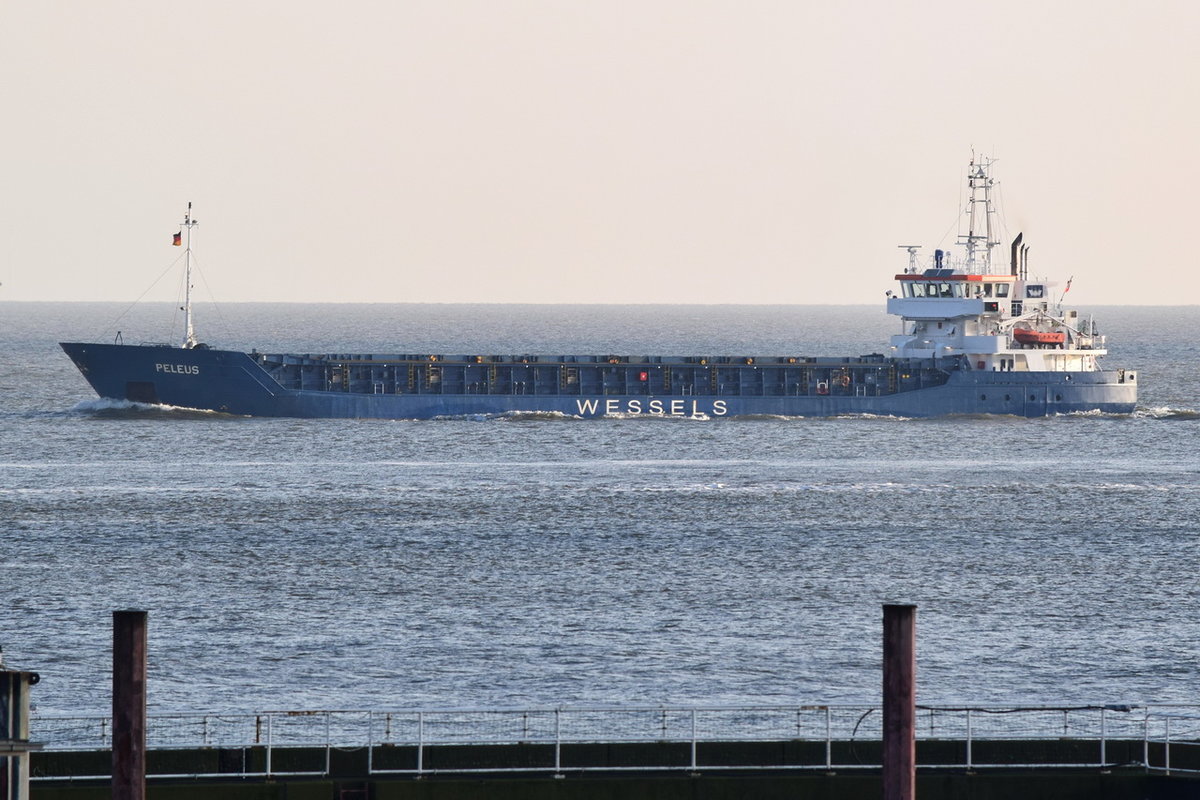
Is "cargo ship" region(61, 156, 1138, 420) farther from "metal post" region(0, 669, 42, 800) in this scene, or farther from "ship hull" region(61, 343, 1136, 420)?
"metal post" region(0, 669, 42, 800)

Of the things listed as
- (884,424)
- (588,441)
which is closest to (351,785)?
(588,441)

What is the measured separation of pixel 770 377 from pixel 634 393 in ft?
26.9

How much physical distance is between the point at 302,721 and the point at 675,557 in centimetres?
2158

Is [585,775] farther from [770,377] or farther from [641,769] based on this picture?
[770,377]

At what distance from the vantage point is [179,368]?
10038 cm

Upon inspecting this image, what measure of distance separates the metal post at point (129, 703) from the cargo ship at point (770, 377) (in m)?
78.6

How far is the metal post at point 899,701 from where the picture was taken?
2230cm

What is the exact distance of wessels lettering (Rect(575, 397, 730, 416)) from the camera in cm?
10444

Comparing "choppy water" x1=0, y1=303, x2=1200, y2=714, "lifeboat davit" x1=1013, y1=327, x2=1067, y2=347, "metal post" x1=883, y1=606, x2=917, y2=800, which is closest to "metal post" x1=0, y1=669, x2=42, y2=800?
"metal post" x1=883, y1=606, x2=917, y2=800

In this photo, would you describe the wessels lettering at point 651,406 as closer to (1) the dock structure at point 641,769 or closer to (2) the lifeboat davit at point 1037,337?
(2) the lifeboat davit at point 1037,337

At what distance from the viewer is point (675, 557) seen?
56.2 meters

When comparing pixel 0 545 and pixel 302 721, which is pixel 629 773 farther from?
pixel 0 545

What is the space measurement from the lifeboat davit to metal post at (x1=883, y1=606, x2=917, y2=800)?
82930 mm

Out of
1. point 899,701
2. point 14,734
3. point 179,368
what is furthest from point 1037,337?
point 14,734
